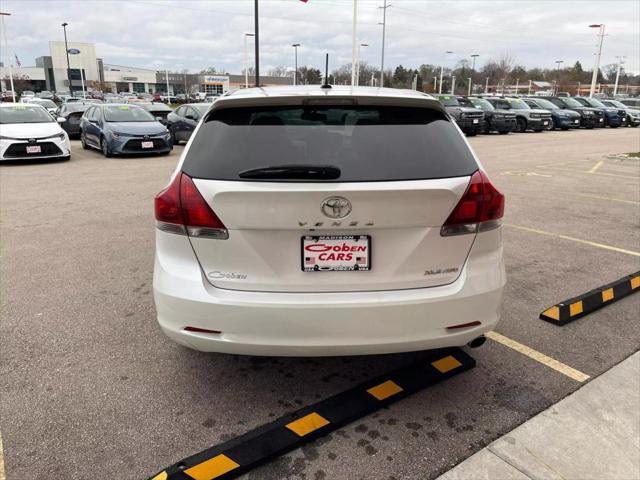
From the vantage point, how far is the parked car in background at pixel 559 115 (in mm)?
28469

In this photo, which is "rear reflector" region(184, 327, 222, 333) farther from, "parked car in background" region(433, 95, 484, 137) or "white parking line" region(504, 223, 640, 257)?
"parked car in background" region(433, 95, 484, 137)

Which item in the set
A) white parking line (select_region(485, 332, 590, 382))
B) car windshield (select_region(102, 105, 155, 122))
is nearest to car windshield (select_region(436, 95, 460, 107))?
car windshield (select_region(102, 105, 155, 122))

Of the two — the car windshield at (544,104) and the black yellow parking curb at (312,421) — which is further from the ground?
the car windshield at (544,104)

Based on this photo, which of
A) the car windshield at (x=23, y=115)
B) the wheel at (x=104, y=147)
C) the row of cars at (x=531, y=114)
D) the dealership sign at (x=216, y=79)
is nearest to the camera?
the car windshield at (x=23, y=115)

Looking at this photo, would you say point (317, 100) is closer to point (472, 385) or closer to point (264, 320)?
point (264, 320)

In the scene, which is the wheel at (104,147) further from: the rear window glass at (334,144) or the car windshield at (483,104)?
the car windshield at (483,104)

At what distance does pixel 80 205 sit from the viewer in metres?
8.20

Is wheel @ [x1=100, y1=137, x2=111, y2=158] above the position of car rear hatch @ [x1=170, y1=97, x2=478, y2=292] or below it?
below

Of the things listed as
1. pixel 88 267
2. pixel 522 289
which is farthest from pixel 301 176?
pixel 88 267

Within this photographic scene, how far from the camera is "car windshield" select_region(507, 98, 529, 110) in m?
27.1

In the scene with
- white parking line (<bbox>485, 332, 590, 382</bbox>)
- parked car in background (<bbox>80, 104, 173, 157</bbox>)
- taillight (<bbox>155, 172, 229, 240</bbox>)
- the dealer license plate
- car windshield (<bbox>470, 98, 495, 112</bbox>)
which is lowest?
white parking line (<bbox>485, 332, 590, 382</bbox>)

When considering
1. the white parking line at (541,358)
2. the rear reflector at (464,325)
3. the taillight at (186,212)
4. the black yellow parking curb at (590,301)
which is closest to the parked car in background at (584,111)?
→ the black yellow parking curb at (590,301)

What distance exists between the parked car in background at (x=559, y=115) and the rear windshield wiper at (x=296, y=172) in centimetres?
2893

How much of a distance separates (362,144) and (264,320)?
1027 millimetres
